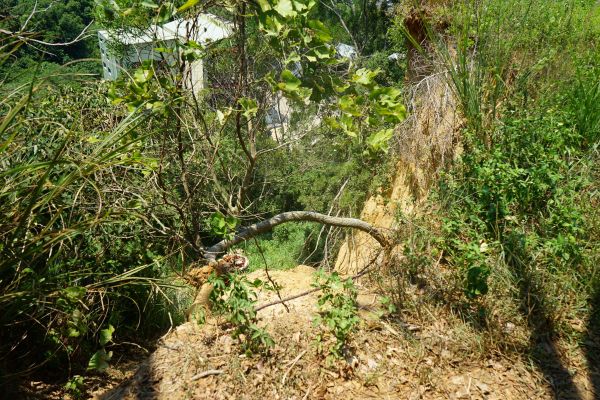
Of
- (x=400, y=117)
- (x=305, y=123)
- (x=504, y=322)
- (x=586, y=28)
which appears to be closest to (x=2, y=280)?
(x=400, y=117)

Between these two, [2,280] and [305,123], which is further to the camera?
[305,123]

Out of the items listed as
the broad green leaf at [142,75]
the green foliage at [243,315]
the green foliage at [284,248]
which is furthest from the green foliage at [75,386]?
the green foliage at [284,248]

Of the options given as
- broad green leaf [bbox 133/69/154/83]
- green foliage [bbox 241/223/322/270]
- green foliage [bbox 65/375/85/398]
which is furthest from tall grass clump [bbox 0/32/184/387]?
green foliage [bbox 241/223/322/270]

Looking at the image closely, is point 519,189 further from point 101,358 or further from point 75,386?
point 75,386

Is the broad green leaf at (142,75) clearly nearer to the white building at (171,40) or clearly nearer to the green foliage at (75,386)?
the white building at (171,40)

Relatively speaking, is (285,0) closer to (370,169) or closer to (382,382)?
(382,382)

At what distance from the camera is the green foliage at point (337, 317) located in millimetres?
2938

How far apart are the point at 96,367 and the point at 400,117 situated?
2.22 m

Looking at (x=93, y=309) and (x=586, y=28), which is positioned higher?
(x=586, y=28)

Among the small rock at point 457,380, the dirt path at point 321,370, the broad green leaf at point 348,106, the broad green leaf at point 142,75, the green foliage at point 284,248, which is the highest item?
the broad green leaf at point 142,75

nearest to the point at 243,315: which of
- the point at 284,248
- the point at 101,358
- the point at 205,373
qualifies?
the point at 205,373

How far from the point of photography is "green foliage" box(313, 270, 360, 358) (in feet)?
9.64

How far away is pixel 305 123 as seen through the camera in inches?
457

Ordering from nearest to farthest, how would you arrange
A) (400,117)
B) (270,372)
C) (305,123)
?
(400,117) → (270,372) → (305,123)
